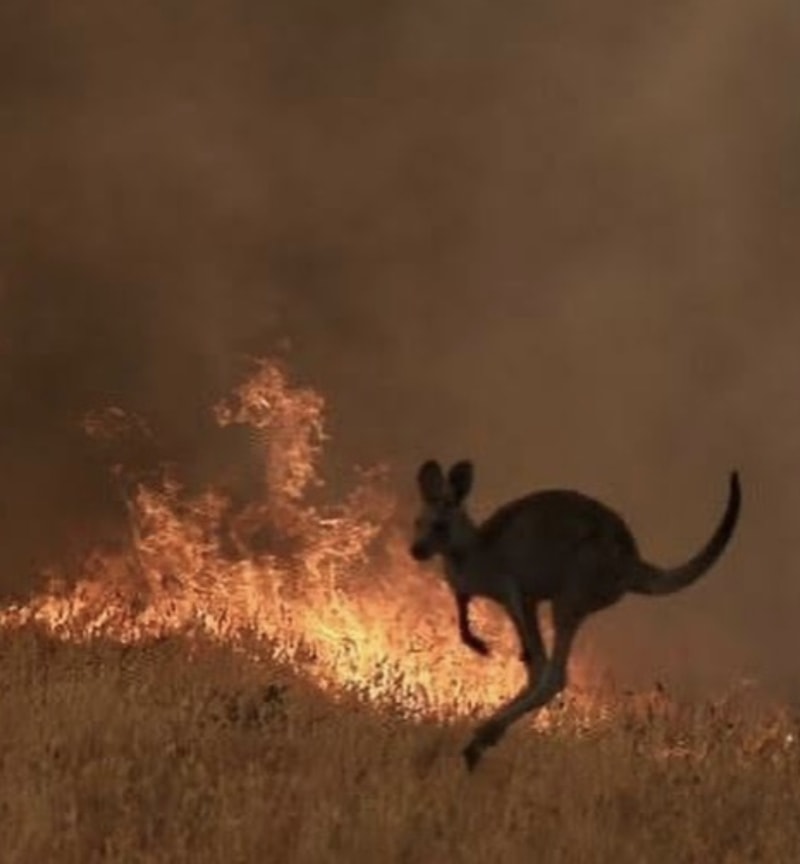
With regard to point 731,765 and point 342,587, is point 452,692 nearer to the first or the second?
point 731,765

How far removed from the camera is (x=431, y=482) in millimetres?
10461

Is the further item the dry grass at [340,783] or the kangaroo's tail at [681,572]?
the kangaroo's tail at [681,572]

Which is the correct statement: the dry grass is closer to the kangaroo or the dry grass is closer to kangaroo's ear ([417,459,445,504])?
the kangaroo

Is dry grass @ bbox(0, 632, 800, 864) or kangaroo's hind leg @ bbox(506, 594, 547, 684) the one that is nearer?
dry grass @ bbox(0, 632, 800, 864)

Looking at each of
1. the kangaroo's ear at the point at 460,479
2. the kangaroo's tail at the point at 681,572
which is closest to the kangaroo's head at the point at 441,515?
the kangaroo's ear at the point at 460,479

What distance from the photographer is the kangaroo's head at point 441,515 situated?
10.4 meters

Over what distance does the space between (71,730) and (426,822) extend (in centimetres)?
234

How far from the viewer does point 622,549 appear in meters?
10.7

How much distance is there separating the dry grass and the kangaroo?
600 millimetres

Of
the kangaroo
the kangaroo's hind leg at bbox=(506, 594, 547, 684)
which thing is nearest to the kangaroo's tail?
the kangaroo

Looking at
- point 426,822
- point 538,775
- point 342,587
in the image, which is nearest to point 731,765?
point 538,775

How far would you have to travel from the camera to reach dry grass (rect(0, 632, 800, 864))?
809cm

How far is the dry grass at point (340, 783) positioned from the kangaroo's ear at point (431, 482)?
129cm

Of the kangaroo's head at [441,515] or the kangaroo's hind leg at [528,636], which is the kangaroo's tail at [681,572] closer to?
the kangaroo's hind leg at [528,636]
